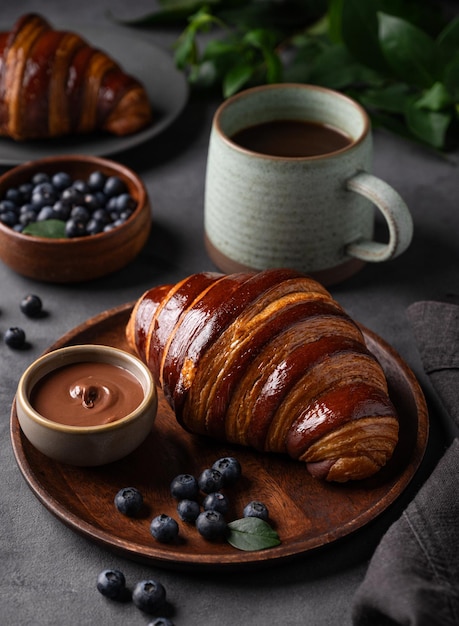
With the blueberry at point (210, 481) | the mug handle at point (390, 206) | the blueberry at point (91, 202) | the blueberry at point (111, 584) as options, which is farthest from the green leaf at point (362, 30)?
the blueberry at point (111, 584)

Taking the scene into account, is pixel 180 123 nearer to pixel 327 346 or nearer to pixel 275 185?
pixel 275 185

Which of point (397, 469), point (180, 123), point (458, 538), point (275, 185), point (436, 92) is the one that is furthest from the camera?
point (180, 123)

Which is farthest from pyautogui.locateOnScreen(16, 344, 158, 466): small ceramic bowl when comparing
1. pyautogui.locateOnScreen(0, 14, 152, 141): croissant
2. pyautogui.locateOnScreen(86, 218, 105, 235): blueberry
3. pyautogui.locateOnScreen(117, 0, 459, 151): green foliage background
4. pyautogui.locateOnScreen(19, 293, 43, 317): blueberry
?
pyautogui.locateOnScreen(117, 0, 459, 151): green foliage background

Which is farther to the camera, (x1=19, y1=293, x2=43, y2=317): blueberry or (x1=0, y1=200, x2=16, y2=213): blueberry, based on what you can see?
(x1=0, y1=200, x2=16, y2=213): blueberry

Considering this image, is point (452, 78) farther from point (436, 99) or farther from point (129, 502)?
point (129, 502)

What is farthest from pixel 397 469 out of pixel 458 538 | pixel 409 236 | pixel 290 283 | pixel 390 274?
pixel 390 274

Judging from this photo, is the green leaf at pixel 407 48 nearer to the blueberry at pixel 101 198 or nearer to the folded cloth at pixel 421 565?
the blueberry at pixel 101 198

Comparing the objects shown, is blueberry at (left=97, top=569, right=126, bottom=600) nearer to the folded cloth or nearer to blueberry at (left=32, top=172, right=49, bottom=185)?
the folded cloth

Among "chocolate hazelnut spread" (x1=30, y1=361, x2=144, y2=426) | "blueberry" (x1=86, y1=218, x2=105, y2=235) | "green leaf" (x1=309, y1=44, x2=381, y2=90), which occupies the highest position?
"green leaf" (x1=309, y1=44, x2=381, y2=90)
